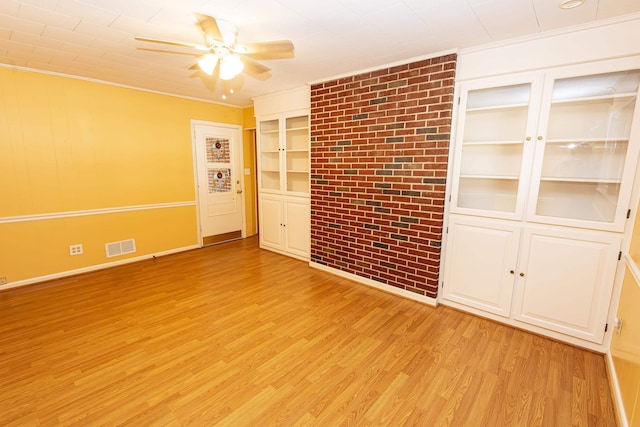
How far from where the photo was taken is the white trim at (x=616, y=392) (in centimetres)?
163

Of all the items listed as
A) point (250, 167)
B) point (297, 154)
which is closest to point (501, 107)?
point (297, 154)

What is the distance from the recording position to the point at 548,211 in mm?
2508

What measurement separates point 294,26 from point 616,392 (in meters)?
3.35

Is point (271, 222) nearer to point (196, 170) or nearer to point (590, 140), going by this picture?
point (196, 170)

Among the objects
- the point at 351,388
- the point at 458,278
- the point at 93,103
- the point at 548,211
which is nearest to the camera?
the point at 351,388

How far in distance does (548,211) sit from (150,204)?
16.4 feet

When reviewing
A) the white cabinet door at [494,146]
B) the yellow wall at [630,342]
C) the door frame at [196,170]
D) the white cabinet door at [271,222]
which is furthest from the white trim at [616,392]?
the door frame at [196,170]

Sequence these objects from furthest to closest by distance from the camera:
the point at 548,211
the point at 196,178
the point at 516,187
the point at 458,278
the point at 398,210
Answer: the point at 196,178 < the point at 398,210 < the point at 458,278 < the point at 516,187 < the point at 548,211

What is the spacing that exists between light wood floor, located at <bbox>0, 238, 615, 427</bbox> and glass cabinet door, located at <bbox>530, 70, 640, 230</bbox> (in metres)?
1.18

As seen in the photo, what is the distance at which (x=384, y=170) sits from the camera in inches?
128

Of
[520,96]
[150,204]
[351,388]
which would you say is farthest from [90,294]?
[520,96]

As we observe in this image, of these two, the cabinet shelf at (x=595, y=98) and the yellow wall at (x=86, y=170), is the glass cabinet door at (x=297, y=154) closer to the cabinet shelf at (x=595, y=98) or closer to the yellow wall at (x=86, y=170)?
the yellow wall at (x=86, y=170)

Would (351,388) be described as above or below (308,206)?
below

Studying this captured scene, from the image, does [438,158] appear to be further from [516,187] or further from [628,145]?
[628,145]
